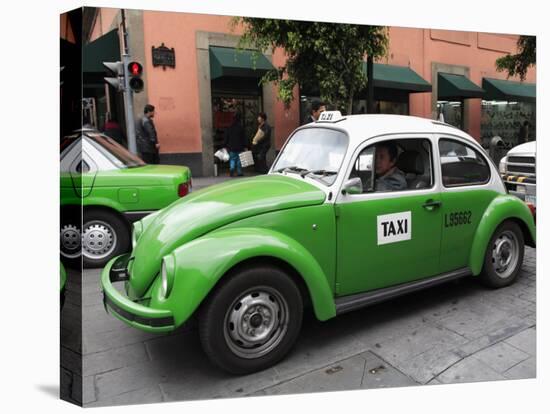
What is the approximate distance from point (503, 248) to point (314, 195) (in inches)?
86.0

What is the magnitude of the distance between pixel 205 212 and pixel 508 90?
10.1ft

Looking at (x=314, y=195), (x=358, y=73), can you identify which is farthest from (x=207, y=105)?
(x=358, y=73)

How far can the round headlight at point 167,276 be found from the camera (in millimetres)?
2602

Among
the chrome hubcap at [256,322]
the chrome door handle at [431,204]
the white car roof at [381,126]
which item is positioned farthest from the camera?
the chrome door handle at [431,204]

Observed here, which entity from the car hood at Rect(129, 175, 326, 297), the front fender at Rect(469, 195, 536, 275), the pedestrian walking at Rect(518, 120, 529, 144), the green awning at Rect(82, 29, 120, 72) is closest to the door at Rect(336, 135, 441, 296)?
the car hood at Rect(129, 175, 326, 297)

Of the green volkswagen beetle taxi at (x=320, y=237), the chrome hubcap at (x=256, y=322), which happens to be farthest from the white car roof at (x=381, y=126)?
the chrome hubcap at (x=256, y=322)

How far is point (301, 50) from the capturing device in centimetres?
353

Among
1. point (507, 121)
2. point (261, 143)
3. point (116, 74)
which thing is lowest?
point (261, 143)

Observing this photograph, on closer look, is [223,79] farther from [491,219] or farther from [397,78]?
[491,219]

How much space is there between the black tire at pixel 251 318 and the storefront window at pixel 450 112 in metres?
2.16

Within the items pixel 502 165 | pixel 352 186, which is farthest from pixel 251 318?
pixel 502 165

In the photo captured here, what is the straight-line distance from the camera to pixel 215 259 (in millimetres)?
2654

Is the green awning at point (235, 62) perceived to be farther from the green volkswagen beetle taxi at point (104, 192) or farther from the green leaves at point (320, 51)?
the green volkswagen beetle taxi at point (104, 192)

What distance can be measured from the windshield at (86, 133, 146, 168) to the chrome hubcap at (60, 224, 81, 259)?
515 millimetres
